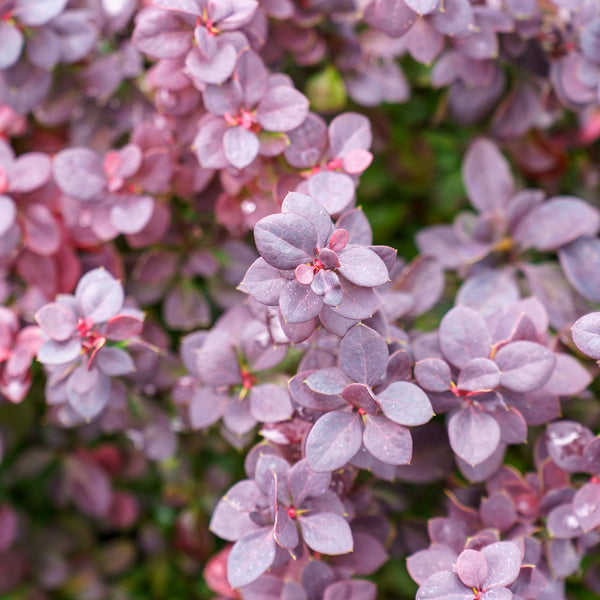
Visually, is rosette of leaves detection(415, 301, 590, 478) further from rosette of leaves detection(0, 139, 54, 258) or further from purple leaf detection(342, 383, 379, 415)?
rosette of leaves detection(0, 139, 54, 258)

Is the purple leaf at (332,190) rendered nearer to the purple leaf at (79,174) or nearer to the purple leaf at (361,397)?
the purple leaf at (361,397)

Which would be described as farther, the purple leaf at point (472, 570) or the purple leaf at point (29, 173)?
the purple leaf at point (29, 173)

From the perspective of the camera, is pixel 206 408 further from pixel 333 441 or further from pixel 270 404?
pixel 333 441

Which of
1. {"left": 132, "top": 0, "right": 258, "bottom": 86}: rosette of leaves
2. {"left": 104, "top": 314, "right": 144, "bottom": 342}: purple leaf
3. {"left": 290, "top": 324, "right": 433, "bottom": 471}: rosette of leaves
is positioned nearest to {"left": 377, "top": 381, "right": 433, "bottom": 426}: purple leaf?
{"left": 290, "top": 324, "right": 433, "bottom": 471}: rosette of leaves

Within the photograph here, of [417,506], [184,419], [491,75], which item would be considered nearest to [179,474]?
[184,419]

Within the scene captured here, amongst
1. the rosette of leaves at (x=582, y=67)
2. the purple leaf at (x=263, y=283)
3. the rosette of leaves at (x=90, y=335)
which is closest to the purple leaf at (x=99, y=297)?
the rosette of leaves at (x=90, y=335)

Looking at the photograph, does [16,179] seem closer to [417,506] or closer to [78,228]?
[78,228]
